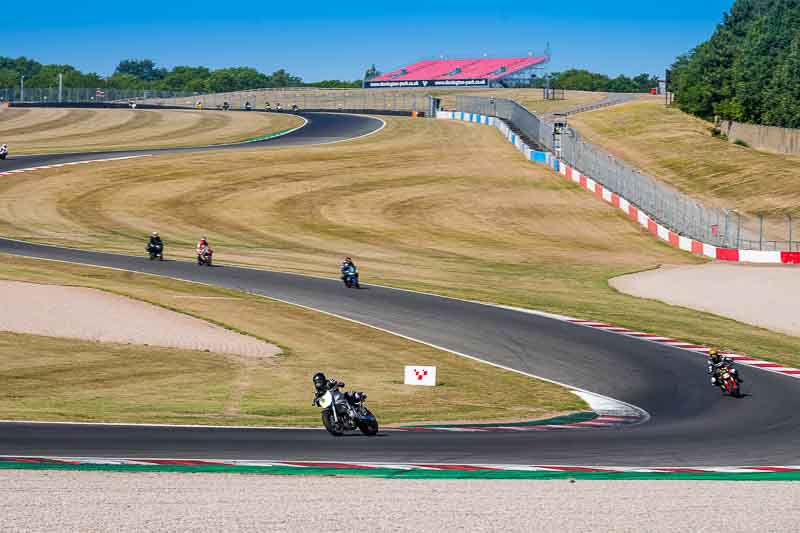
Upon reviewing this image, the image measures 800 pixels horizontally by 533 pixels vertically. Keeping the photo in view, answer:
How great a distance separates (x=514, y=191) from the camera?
70.4 m

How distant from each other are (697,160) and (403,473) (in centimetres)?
7311

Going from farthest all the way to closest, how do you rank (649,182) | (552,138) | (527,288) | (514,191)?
(552,138), (514,191), (649,182), (527,288)

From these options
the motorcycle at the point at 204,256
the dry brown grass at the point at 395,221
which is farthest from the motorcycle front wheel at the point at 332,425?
the motorcycle at the point at 204,256

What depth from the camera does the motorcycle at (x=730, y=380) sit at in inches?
1064

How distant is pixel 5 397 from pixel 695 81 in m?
110

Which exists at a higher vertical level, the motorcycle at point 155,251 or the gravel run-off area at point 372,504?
the motorcycle at point 155,251

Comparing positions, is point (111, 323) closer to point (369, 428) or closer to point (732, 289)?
point (369, 428)

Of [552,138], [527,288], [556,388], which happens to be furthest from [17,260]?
[552,138]

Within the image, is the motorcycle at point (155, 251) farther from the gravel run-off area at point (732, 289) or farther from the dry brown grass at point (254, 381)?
the gravel run-off area at point (732, 289)

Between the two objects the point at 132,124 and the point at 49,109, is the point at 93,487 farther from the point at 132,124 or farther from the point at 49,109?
the point at 49,109

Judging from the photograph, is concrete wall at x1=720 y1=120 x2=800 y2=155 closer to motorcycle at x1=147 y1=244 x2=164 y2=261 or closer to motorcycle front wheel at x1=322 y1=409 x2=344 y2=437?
motorcycle at x1=147 y1=244 x2=164 y2=261

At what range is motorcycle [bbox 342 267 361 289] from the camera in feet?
136

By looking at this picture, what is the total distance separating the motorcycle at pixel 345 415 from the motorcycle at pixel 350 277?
67.6 feet

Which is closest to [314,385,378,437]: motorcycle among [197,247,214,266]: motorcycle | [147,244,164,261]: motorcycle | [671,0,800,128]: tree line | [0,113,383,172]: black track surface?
[197,247,214,266]: motorcycle
